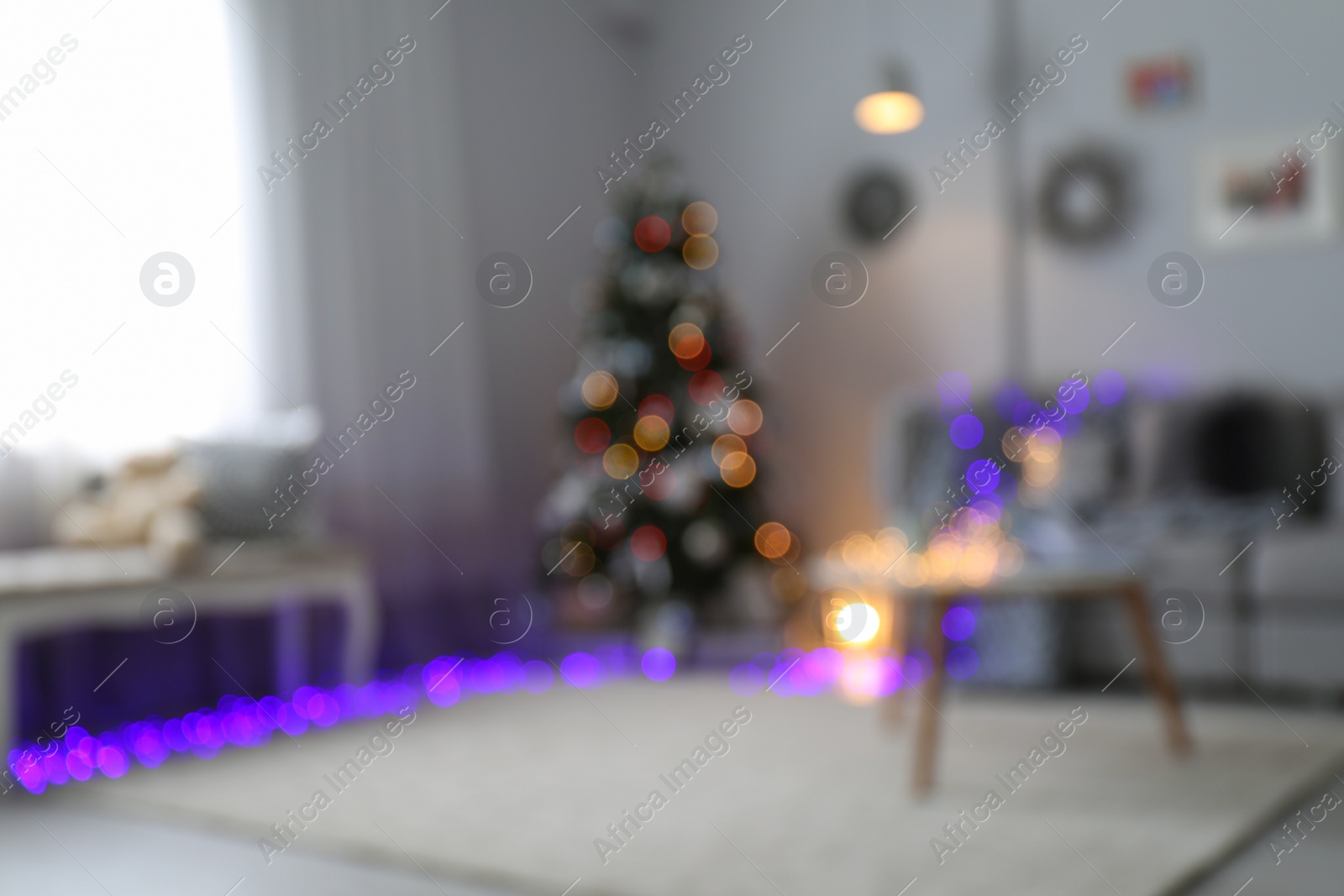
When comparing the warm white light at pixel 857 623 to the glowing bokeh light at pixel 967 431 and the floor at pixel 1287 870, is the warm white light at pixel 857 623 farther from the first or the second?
the floor at pixel 1287 870

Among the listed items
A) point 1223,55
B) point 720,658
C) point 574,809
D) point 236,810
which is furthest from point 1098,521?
point 236,810

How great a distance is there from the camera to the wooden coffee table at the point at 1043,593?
252 cm

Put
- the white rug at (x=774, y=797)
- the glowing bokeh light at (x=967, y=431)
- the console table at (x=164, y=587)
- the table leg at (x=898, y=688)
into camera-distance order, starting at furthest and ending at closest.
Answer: the glowing bokeh light at (x=967, y=431) → the table leg at (x=898, y=688) → the console table at (x=164, y=587) → the white rug at (x=774, y=797)

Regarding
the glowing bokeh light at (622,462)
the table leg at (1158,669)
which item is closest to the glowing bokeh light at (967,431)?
the glowing bokeh light at (622,462)

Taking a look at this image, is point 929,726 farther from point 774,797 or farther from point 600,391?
point 600,391

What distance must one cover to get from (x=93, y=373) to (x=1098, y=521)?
312cm

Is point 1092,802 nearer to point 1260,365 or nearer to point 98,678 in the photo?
point 1260,365

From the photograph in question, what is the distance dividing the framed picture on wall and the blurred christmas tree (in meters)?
1.78

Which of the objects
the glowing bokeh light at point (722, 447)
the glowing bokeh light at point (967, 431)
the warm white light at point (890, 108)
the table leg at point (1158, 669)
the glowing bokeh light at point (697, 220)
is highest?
the glowing bokeh light at point (697, 220)

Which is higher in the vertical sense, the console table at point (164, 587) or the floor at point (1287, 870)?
the console table at point (164, 587)

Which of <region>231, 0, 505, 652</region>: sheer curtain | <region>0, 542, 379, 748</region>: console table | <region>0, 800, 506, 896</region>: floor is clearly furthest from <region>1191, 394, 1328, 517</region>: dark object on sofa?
<region>0, 800, 506, 896</region>: floor

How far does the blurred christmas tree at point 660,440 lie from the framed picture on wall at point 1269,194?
1.78 meters

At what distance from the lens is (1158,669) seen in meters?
2.72

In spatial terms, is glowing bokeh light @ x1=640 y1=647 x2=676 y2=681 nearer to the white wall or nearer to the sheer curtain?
the sheer curtain
